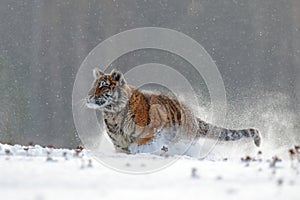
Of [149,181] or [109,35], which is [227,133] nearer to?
[149,181]

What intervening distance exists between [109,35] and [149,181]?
21063 millimetres

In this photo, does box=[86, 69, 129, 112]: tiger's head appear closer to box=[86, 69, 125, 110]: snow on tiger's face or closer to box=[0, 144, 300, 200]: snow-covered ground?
box=[86, 69, 125, 110]: snow on tiger's face

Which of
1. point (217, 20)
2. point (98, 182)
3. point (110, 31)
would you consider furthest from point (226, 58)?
point (98, 182)

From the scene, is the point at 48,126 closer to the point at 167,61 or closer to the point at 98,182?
the point at 167,61

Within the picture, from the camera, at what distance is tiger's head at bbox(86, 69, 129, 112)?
754 cm

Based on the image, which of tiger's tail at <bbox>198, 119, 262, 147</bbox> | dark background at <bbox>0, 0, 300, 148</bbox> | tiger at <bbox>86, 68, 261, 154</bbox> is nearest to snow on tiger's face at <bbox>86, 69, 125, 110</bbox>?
tiger at <bbox>86, 68, 261, 154</bbox>

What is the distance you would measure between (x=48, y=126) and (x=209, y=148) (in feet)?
45.3

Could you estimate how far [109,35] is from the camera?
81.4 ft

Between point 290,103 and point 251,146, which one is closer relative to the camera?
point 251,146

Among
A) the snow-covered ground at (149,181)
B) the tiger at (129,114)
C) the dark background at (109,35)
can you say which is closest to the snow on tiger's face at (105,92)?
the tiger at (129,114)

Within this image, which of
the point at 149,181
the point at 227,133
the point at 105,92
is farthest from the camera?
the point at 227,133

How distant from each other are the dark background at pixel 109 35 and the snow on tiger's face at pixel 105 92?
12560 millimetres

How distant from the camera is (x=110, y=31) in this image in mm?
24891

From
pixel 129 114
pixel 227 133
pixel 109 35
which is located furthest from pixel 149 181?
pixel 109 35
